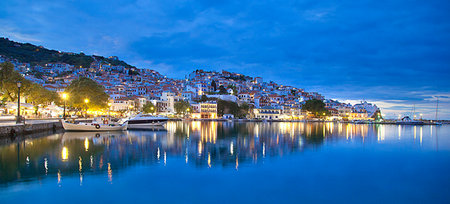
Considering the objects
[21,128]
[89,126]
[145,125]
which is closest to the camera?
[21,128]

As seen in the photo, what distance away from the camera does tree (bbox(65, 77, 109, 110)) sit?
121 ft

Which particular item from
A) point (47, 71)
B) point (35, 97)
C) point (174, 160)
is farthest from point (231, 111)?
point (47, 71)

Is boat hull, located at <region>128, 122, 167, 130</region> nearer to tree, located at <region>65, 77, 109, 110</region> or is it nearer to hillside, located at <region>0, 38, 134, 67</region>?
tree, located at <region>65, 77, 109, 110</region>

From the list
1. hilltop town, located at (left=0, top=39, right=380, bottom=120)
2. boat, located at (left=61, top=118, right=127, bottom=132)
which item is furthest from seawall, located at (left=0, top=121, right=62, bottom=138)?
hilltop town, located at (left=0, top=39, right=380, bottom=120)

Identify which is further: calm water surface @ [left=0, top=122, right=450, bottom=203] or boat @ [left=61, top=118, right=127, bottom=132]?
boat @ [left=61, top=118, right=127, bottom=132]

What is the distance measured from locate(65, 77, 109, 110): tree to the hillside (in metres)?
110

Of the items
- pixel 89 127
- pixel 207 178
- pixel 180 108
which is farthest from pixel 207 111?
pixel 207 178

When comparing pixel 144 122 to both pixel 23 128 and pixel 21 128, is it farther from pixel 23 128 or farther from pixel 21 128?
pixel 21 128

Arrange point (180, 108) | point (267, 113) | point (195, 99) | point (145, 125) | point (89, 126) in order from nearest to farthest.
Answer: point (89, 126)
point (145, 125)
point (180, 108)
point (267, 113)
point (195, 99)

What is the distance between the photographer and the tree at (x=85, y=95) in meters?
36.8

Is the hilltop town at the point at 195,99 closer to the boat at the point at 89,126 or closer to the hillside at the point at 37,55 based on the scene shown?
the hillside at the point at 37,55

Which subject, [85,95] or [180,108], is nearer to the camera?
[85,95]

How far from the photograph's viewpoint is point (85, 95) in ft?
122

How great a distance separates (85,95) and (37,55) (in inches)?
5358
